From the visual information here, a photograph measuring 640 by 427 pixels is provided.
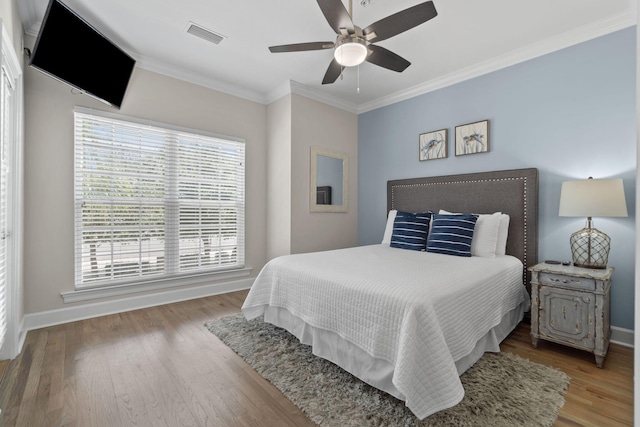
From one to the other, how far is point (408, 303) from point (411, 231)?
1.87 metres

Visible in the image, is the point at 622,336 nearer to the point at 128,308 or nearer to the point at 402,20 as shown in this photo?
the point at 402,20

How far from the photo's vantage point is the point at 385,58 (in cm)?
245

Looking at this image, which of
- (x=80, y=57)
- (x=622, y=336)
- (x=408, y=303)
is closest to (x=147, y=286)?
(x=80, y=57)

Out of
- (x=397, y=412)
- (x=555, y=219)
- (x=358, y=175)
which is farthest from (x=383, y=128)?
(x=397, y=412)

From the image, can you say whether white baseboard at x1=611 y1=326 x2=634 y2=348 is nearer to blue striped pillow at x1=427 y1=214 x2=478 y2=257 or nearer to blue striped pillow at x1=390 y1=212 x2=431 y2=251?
blue striped pillow at x1=427 y1=214 x2=478 y2=257

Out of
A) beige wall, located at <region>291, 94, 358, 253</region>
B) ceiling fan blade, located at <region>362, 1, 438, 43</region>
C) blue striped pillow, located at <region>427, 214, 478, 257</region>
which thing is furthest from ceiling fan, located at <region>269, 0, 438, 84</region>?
beige wall, located at <region>291, 94, 358, 253</region>

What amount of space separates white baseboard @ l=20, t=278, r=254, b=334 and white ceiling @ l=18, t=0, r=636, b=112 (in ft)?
8.42

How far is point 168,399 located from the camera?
68.9 inches

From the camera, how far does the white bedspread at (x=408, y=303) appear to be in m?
1.47

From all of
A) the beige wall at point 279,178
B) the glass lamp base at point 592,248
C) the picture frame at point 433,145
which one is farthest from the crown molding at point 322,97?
the glass lamp base at point 592,248

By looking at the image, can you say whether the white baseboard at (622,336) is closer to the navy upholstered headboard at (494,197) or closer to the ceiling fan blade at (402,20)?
the navy upholstered headboard at (494,197)

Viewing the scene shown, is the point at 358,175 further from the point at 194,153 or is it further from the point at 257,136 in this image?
the point at 194,153

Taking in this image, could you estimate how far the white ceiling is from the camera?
7.97 ft

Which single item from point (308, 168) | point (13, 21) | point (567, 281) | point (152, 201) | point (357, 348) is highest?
point (13, 21)
